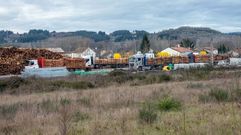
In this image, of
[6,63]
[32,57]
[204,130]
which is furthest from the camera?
[32,57]

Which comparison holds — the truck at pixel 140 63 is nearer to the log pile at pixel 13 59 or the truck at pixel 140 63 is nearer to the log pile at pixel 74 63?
the log pile at pixel 74 63

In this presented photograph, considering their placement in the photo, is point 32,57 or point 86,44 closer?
point 32,57

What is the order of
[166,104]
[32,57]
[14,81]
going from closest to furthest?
[166,104]
[14,81]
[32,57]

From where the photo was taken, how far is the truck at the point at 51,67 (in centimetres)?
4787

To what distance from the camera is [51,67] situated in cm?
5388

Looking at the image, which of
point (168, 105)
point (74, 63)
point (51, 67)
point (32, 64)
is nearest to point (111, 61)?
point (74, 63)

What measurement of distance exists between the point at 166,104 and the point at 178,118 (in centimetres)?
260

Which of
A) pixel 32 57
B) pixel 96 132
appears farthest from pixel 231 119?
pixel 32 57

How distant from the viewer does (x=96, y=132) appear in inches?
325

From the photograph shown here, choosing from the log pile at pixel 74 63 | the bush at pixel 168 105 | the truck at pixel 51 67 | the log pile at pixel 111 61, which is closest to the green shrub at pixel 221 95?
the bush at pixel 168 105

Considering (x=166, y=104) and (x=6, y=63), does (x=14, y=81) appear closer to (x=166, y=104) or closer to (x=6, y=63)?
(x=6, y=63)

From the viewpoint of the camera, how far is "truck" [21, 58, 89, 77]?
47.9m

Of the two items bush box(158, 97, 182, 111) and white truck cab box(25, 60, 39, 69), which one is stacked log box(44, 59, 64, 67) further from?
bush box(158, 97, 182, 111)

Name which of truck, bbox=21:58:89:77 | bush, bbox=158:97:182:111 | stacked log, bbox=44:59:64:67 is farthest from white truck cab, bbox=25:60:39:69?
bush, bbox=158:97:182:111
